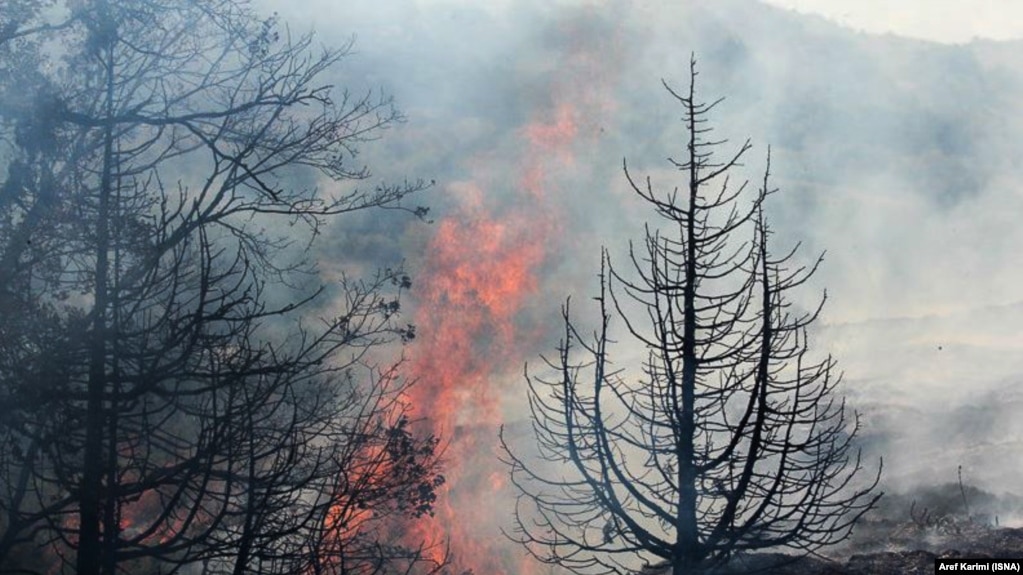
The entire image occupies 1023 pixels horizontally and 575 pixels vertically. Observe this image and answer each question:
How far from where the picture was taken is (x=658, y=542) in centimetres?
885

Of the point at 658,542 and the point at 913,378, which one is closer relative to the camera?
the point at 658,542

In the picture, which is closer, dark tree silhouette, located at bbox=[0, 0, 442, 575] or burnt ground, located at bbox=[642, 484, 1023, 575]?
dark tree silhouette, located at bbox=[0, 0, 442, 575]

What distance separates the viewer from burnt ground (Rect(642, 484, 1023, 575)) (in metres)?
15.9

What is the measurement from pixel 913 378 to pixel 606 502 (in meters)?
36.4

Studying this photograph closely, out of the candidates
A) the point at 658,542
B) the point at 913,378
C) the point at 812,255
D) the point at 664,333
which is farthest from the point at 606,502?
the point at 812,255

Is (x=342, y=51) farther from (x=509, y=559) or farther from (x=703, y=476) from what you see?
(x=509, y=559)

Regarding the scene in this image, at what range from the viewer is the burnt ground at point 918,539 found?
15.9m

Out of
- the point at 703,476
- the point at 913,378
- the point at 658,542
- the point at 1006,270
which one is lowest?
the point at 658,542

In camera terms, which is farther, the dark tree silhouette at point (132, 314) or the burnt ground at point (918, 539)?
the burnt ground at point (918, 539)

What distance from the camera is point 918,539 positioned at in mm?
19391

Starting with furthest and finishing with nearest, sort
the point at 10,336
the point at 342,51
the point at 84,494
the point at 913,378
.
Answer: the point at 913,378, the point at 342,51, the point at 10,336, the point at 84,494

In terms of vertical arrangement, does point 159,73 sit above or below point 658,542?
above

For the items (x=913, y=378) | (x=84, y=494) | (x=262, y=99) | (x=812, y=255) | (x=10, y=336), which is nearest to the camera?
(x=84, y=494)

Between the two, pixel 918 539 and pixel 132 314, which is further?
pixel 918 539
